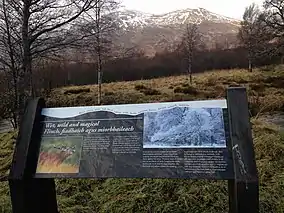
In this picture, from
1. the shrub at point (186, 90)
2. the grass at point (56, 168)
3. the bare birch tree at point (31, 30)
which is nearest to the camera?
the grass at point (56, 168)

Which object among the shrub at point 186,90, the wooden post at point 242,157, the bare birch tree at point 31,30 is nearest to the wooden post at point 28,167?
the wooden post at point 242,157

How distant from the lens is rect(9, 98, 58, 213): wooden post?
3248mm

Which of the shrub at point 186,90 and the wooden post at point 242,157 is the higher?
the shrub at point 186,90

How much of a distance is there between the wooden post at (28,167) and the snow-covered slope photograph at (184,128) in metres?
1.00

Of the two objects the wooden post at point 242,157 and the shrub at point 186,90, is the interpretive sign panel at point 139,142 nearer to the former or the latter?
the wooden post at point 242,157

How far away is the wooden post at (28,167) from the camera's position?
128 inches

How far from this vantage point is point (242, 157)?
284 cm

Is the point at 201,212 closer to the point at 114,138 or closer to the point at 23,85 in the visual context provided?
the point at 114,138

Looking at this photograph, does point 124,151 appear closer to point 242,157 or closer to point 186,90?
point 242,157

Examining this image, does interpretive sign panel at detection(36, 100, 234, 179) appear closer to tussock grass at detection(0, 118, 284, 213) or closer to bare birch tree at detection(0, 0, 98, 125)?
tussock grass at detection(0, 118, 284, 213)

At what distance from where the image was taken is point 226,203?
4.14 m

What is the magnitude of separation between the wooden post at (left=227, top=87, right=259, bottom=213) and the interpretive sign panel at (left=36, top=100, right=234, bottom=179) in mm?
69

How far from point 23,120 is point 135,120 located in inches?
40.8

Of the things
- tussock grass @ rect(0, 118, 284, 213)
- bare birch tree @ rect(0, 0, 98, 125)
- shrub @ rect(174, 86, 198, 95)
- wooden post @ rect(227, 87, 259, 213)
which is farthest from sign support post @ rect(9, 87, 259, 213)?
shrub @ rect(174, 86, 198, 95)
